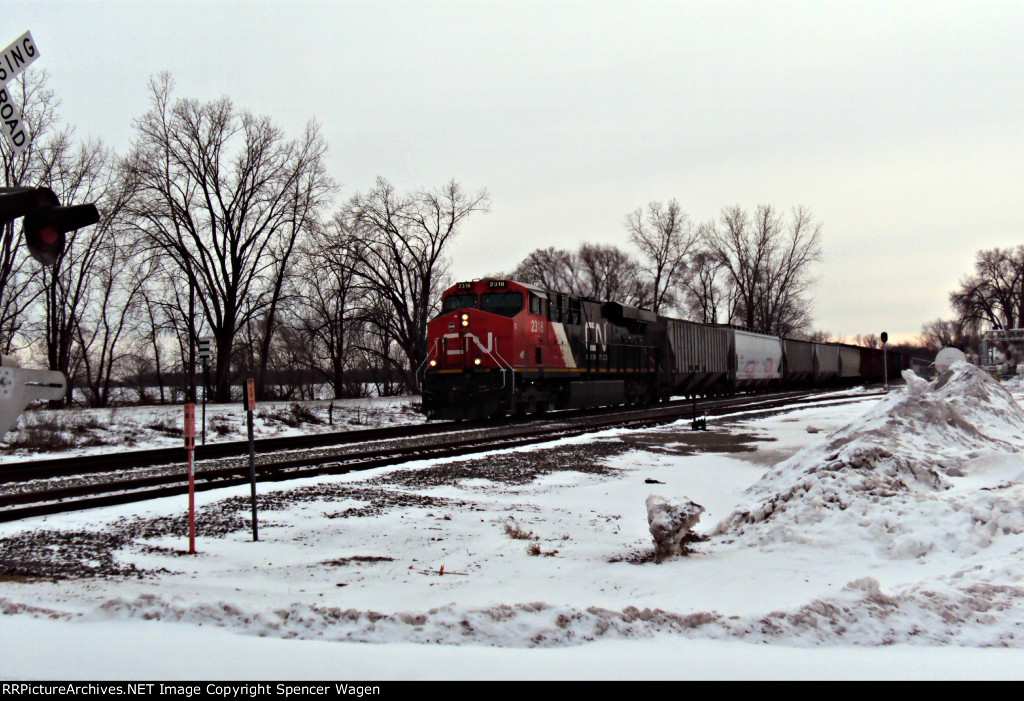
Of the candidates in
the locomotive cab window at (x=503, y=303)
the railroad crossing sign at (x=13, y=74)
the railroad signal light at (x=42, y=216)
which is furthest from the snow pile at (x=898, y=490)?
the locomotive cab window at (x=503, y=303)

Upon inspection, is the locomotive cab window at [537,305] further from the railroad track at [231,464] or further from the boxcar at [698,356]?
the boxcar at [698,356]

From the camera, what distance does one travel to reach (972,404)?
1391cm

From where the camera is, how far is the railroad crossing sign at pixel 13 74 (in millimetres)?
5020

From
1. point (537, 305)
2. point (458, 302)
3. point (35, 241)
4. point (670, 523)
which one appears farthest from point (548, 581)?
point (458, 302)

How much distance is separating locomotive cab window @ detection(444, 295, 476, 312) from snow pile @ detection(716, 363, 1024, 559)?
13210 mm

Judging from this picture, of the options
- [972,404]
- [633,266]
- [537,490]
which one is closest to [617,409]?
[972,404]

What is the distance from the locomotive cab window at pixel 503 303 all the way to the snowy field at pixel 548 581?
11355mm

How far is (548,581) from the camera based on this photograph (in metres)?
5.92

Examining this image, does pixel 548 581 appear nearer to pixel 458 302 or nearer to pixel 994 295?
pixel 458 302

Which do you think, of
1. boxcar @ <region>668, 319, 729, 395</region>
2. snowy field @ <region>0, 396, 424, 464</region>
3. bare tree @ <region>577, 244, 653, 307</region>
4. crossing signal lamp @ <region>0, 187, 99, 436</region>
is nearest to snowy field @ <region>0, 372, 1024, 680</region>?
crossing signal lamp @ <region>0, 187, 99, 436</region>

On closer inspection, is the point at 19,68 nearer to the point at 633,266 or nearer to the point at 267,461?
the point at 267,461

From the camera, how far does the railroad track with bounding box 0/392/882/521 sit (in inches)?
406

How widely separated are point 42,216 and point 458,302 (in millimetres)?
18208

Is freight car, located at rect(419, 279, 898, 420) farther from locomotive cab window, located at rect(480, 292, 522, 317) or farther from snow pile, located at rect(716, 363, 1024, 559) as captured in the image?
snow pile, located at rect(716, 363, 1024, 559)
